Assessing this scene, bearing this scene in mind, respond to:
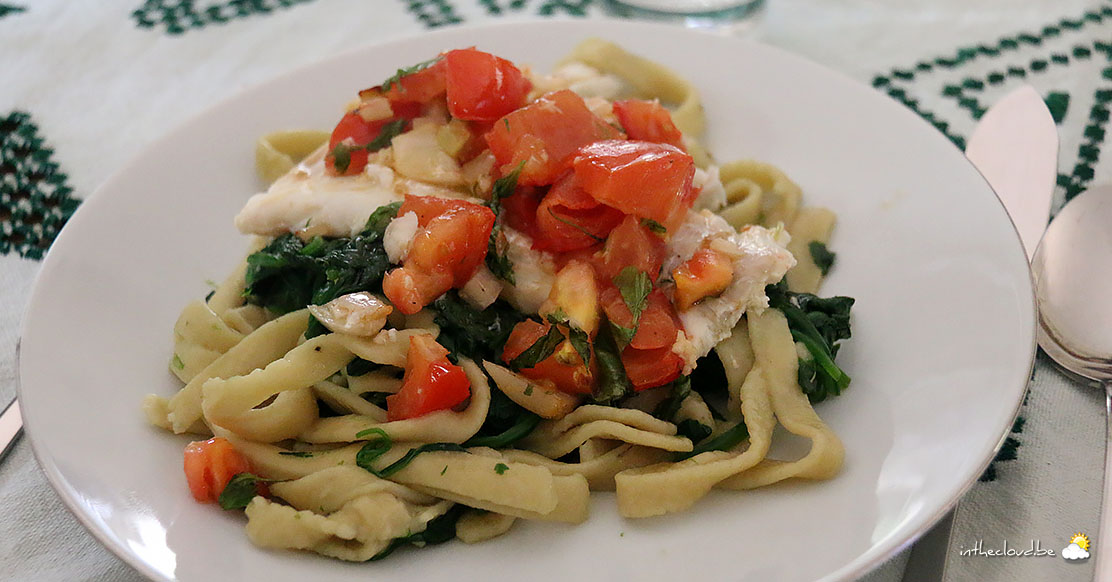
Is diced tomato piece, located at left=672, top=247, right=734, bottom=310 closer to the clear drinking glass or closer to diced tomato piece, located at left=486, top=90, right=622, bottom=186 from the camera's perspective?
diced tomato piece, located at left=486, top=90, right=622, bottom=186

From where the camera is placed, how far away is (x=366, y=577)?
9.62 feet

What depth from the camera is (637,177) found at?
140 inches

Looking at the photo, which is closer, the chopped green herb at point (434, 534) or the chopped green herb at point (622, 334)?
the chopped green herb at point (434, 534)

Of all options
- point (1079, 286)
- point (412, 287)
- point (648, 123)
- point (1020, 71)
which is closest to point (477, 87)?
point (648, 123)

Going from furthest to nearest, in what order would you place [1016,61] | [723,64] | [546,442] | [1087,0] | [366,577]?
[1087,0], [1016,61], [723,64], [546,442], [366,577]

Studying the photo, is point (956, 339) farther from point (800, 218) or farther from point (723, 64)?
point (723, 64)

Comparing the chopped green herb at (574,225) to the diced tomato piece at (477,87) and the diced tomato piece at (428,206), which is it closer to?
the diced tomato piece at (428,206)

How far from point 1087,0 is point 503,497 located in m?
5.85

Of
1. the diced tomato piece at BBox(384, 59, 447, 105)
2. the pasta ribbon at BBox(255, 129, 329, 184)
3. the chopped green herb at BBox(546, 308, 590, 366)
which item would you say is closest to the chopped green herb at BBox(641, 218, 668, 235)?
the chopped green herb at BBox(546, 308, 590, 366)

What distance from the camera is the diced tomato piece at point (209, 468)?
3.13 meters

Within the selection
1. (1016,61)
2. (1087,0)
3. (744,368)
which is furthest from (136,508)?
(1087,0)

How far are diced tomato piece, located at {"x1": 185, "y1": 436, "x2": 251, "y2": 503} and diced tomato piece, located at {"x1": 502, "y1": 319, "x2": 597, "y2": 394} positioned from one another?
1.08 metres

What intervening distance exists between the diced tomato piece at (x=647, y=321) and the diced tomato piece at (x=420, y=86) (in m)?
1.31

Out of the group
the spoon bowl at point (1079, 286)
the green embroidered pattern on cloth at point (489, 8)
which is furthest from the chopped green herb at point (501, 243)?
the green embroidered pattern on cloth at point (489, 8)
